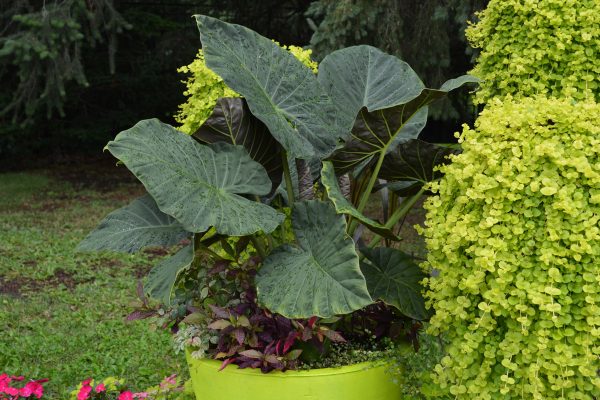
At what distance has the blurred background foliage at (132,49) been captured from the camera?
7.57 meters

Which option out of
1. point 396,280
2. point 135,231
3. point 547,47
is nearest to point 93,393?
point 135,231

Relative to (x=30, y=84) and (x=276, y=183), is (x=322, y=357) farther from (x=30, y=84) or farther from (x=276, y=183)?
(x=30, y=84)

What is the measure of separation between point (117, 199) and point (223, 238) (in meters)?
7.72

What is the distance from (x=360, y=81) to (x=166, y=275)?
1.17 metres

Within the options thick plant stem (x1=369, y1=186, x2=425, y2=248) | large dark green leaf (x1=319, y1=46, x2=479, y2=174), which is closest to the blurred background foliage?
large dark green leaf (x1=319, y1=46, x2=479, y2=174)

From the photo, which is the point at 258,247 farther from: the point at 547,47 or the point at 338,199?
the point at 547,47

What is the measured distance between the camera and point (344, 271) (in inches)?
89.6

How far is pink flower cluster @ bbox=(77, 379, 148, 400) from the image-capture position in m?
3.03

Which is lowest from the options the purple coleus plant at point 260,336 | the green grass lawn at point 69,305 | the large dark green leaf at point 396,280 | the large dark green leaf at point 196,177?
the green grass lawn at point 69,305

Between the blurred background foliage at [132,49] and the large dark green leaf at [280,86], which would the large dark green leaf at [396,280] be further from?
the blurred background foliage at [132,49]

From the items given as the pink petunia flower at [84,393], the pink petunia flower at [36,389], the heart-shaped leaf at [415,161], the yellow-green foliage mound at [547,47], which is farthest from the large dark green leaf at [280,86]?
the pink petunia flower at [36,389]

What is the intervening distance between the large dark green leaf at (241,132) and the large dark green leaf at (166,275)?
51cm

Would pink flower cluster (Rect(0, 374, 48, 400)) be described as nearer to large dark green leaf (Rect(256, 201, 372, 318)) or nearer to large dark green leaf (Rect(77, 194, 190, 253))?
large dark green leaf (Rect(77, 194, 190, 253))

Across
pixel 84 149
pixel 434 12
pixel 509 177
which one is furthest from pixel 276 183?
pixel 84 149
